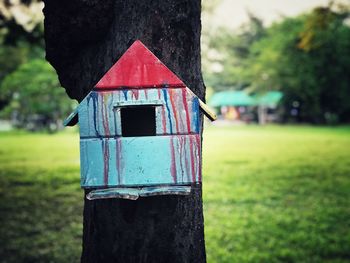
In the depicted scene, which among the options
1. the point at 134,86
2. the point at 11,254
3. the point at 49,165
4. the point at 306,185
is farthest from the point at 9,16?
the point at 306,185

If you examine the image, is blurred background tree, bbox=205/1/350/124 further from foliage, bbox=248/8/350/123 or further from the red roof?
the red roof

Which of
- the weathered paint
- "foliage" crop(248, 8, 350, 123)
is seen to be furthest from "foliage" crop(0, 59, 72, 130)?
the weathered paint

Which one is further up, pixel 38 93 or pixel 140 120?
pixel 38 93

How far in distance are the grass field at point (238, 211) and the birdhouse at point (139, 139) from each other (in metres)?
2.53

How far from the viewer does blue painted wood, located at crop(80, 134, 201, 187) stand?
Answer: 5.45ft

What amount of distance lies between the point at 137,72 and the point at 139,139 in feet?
0.99

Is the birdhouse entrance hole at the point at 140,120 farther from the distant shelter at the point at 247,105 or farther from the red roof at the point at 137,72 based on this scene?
the distant shelter at the point at 247,105

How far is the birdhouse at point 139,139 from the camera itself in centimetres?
166

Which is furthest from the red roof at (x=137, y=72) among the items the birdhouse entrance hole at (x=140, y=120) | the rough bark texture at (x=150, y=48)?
the birdhouse entrance hole at (x=140, y=120)

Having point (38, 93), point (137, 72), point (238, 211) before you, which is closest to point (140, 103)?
point (137, 72)

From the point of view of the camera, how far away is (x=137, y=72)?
166 cm

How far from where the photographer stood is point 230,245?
4270 mm

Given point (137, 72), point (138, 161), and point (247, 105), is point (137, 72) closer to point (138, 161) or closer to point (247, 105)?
point (138, 161)

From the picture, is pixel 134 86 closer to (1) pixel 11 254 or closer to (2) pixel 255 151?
(1) pixel 11 254
